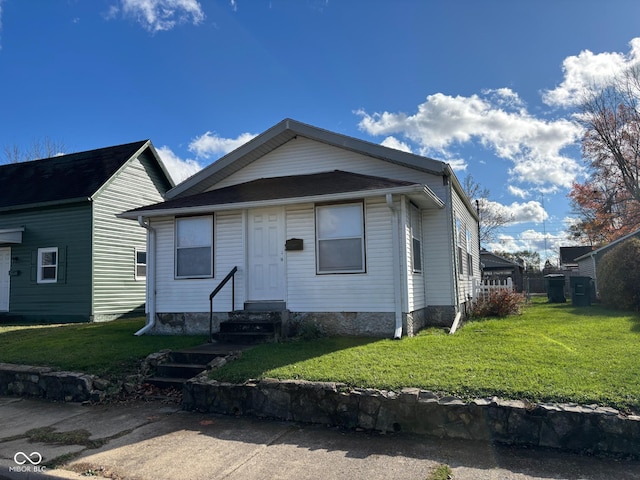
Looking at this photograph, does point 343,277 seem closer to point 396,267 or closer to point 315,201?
point 396,267

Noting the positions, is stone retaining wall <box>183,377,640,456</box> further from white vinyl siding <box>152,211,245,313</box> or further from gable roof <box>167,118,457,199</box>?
gable roof <box>167,118,457,199</box>

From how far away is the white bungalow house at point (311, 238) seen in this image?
28.6 feet

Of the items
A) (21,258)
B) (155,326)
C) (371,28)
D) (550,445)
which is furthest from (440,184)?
(21,258)

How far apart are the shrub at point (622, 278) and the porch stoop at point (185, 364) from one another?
11865 mm

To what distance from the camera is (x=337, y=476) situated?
153 inches

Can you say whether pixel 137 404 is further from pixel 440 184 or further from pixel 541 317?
pixel 541 317

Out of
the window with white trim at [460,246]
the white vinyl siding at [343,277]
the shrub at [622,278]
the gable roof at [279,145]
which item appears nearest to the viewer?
the white vinyl siding at [343,277]

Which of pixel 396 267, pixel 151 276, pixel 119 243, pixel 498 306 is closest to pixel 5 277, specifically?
pixel 119 243

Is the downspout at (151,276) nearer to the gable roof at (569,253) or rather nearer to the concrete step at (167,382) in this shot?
the concrete step at (167,382)

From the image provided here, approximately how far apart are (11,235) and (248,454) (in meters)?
14.8

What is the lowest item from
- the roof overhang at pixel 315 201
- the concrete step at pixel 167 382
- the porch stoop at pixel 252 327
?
the concrete step at pixel 167 382

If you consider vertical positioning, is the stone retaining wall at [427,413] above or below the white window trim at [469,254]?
below

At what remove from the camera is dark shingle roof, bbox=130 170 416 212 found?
28.9 ft

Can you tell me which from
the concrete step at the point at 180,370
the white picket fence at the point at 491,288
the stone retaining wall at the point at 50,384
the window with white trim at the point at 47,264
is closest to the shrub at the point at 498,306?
the white picket fence at the point at 491,288
